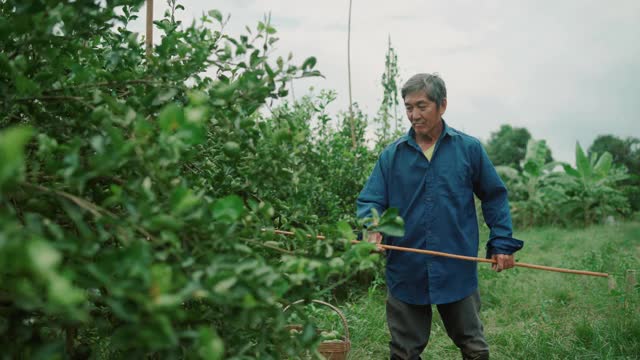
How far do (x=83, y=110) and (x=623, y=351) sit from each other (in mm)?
3195

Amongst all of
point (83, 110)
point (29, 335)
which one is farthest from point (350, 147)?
point (29, 335)

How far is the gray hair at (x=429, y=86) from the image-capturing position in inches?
110

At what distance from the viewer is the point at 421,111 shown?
2.80 meters

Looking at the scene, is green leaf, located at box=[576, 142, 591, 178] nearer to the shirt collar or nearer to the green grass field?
the green grass field

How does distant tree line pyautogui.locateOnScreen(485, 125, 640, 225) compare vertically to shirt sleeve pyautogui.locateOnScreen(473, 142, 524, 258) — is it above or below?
below

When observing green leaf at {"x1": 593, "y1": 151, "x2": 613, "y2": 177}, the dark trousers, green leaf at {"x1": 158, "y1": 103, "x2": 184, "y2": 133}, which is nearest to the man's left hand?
the dark trousers

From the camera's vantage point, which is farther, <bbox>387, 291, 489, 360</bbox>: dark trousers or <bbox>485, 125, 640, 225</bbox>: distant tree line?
<bbox>485, 125, 640, 225</bbox>: distant tree line

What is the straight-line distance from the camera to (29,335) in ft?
4.23

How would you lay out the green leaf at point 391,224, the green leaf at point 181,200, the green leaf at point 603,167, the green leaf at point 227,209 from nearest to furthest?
the green leaf at point 181,200 < the green leaf at point 227,209 < the green leaf at point 391,224 < the green leaf at point 603,167

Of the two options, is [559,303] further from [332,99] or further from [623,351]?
[332,99]

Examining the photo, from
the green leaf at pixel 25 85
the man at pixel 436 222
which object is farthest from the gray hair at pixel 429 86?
the green leaf at pixel 25 85

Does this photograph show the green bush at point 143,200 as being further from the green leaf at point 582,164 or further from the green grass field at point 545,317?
the green leaf at point 582,164

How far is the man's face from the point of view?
2.79m

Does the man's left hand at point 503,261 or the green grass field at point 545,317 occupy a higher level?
the man's left hand at point 503,261
